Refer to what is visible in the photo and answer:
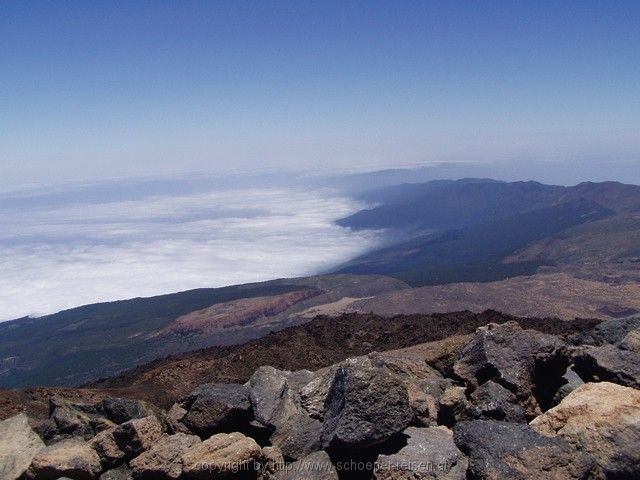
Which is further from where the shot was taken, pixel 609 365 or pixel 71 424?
pixel 71 424

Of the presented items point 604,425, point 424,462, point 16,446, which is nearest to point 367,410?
point 424,462

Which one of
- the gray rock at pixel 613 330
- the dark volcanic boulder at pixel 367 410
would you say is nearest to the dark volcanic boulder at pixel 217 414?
the dark volcanic boulder at pixel 367 410

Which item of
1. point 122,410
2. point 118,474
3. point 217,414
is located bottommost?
point 118,474

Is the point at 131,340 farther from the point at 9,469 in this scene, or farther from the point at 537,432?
the point at 537,432

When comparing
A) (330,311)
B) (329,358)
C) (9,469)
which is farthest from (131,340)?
(9,469)

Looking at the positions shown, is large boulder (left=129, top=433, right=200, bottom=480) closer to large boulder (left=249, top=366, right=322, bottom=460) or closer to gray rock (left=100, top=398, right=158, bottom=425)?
large boulder (left=249, top=366, right=322, bottom=460)

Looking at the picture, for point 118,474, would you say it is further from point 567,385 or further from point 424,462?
point 567,385
